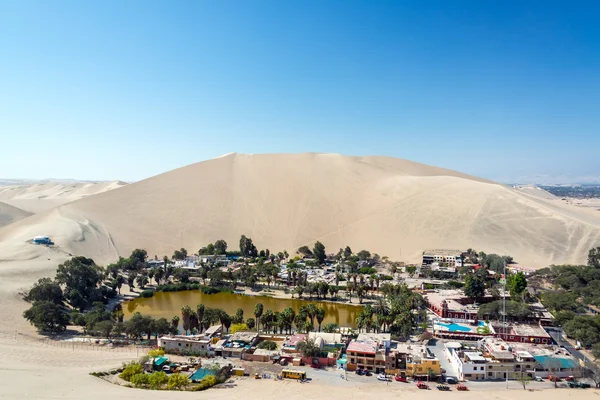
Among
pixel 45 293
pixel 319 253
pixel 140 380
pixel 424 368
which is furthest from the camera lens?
pixel 319 253

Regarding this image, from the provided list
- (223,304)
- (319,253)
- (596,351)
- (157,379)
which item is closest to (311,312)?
(223,304)

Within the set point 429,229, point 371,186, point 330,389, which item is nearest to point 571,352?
point 330,389

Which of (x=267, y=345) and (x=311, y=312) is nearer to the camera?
(x=267, y=345)

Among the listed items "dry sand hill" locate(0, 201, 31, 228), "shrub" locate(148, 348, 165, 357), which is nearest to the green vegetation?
"shrub" locate(148, 348, 165, 357)

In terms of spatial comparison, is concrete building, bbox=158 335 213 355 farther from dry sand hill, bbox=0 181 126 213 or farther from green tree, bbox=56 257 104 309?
dry sand hill, bbox=0 181 126 213

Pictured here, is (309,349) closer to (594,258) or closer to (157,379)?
(157,379)

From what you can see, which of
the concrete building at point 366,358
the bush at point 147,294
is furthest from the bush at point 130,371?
the bush at point 147,294

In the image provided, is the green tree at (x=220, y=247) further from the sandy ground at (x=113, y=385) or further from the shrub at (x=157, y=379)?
the shrub at (x=157, y=379)
